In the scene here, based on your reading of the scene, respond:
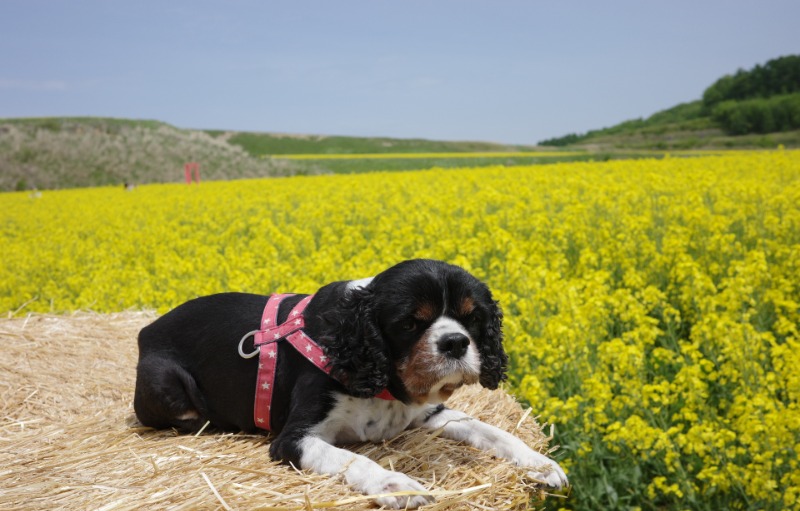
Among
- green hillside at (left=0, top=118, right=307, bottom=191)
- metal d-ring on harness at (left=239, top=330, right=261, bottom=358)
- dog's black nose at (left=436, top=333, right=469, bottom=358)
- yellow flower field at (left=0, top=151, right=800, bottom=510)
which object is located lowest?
yellow flower field at (left=0, top=151, right=800, bottom=510)

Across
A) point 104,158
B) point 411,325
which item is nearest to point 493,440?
point 411,325

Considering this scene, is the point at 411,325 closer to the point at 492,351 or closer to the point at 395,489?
the point at 492,351

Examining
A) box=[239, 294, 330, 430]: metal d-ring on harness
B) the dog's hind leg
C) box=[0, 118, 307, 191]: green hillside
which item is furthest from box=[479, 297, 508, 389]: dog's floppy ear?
box=[0, 118, 307, 191]: green hillside

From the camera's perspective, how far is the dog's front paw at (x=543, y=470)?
272cm

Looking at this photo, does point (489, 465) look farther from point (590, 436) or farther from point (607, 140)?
point (607, 140)

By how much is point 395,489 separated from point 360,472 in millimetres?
155

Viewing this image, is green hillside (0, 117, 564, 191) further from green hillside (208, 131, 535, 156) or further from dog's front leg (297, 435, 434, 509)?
dog's front leg (297, 435, 434, 509)

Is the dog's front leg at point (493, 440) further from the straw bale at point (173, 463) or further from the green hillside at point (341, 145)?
the green hillside at point (341, 145)

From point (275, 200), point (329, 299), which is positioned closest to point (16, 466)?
point (329, 299)

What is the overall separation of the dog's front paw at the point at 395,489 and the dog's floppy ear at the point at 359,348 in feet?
1.01

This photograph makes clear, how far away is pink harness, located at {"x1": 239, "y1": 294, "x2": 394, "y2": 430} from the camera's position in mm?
2756

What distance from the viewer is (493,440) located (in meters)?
2.95

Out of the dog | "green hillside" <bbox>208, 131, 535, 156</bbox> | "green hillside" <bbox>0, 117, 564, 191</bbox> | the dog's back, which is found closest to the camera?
the dog

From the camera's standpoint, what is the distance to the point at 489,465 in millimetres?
2809
